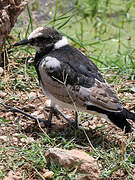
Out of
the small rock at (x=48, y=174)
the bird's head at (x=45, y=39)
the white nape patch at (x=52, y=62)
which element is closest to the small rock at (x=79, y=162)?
the small rock at (x=48, y=174)

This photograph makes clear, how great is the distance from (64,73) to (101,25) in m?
3.38

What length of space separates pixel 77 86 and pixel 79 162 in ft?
2.66

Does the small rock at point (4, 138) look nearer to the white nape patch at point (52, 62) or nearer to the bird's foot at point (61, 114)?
the bird's foot at point (61, 114)

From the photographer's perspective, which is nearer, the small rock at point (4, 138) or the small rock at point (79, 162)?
the small rock at point (79, 162)

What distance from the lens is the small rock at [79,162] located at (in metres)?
2.95

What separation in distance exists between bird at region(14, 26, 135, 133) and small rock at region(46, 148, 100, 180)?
525 millimetres

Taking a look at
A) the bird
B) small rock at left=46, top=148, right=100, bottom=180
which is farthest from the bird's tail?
small rock at left=46, top=148, right=100, bottom=180

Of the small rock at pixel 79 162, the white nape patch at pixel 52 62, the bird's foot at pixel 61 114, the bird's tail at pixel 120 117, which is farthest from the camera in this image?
the bird's foot at pixel 61 114

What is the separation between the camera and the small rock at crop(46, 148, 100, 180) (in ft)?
9.66

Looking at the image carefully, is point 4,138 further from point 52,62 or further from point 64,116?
point 52,62

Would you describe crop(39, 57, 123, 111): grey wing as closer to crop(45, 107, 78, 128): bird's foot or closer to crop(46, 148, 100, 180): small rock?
crop(45, 107, 78, 128): bird's foot

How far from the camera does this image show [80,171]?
9.75 feet

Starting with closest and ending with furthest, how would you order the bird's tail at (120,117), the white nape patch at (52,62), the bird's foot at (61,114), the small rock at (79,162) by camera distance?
the small rock at (79,162) < the bird's tail at (120,117) < the white nape patch at (52,62) < the bird's foot at (61,114)

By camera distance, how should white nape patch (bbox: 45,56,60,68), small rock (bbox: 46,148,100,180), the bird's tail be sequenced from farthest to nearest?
white nape patch (bbox: 45,56,60,68)
the bird's tail
small rock (bbox: 46,148,100,180)
